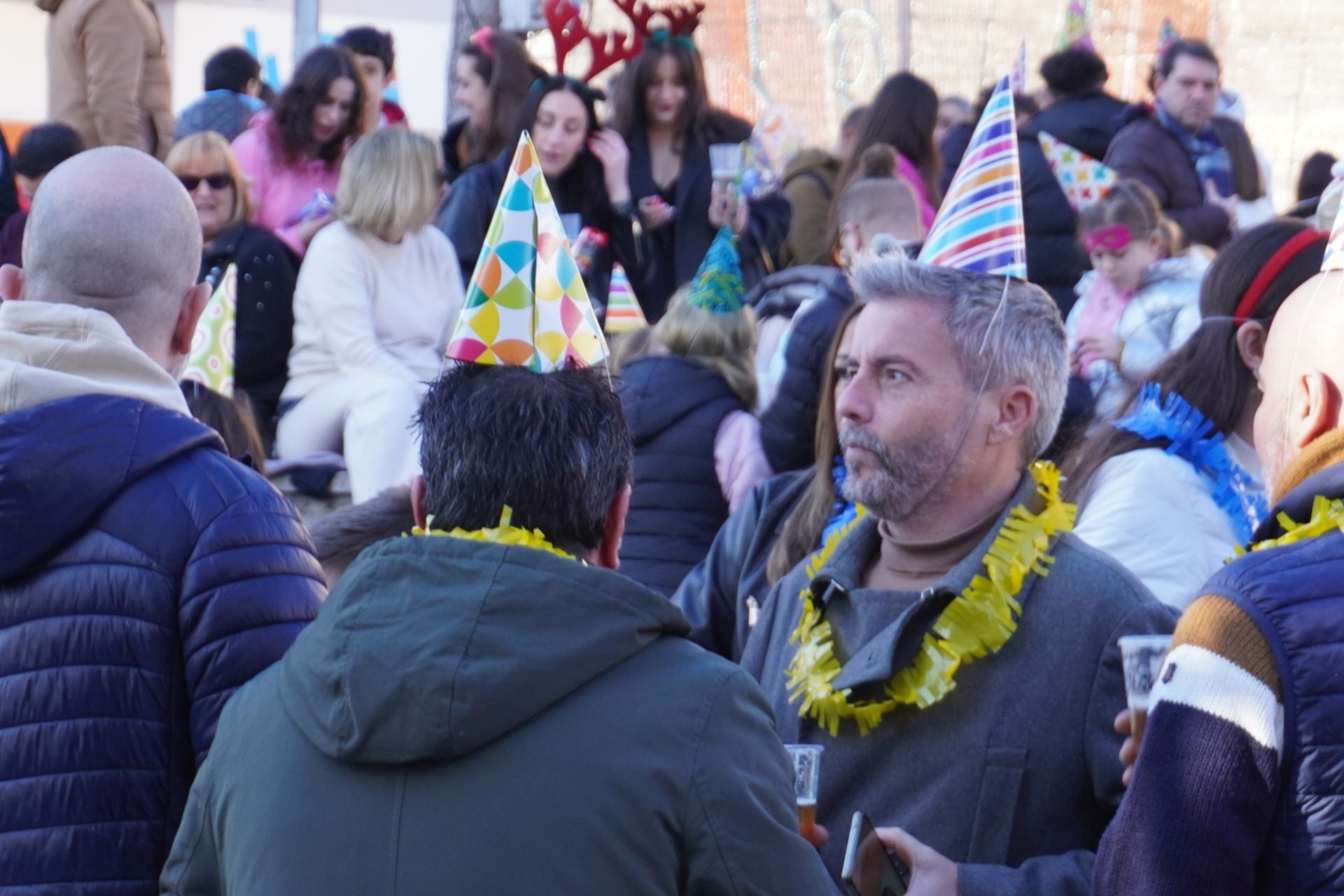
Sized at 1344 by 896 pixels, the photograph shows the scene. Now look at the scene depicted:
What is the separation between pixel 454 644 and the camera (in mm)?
1977

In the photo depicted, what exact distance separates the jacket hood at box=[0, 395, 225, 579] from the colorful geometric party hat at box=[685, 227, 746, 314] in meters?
3.04

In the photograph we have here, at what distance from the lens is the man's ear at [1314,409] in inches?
86.5

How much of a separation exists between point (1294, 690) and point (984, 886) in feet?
2.67

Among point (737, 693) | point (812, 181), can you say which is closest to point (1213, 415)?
point (737, 693)

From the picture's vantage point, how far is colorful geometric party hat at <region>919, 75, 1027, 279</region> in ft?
10.8

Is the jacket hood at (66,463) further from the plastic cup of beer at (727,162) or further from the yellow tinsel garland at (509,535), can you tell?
the plastic cup of beer at (727,162)

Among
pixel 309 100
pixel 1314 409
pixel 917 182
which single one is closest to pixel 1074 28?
pixel 917 182

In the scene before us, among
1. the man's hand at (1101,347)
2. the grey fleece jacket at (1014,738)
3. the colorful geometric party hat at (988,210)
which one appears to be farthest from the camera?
the man's hand at (1101,347)

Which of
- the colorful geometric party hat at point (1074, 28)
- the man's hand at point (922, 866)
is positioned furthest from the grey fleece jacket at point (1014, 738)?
the colorful geometric party hat at point (1074, 28)

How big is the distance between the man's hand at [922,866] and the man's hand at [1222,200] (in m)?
6.19

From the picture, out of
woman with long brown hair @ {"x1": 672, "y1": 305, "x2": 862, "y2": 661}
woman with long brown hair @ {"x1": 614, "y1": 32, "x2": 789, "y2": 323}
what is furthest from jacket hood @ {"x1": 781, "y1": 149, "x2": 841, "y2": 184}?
woman with long brown hair @ {"x1": 672, "y1": 305, "x2": 862, "y2": 661}

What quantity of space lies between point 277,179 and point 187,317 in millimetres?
5254

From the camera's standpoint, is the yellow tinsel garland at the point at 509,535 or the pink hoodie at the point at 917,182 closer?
the yellow tinsel garland at the point at 509,535

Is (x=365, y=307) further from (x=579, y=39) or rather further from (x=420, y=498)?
(x=420, y=498)
